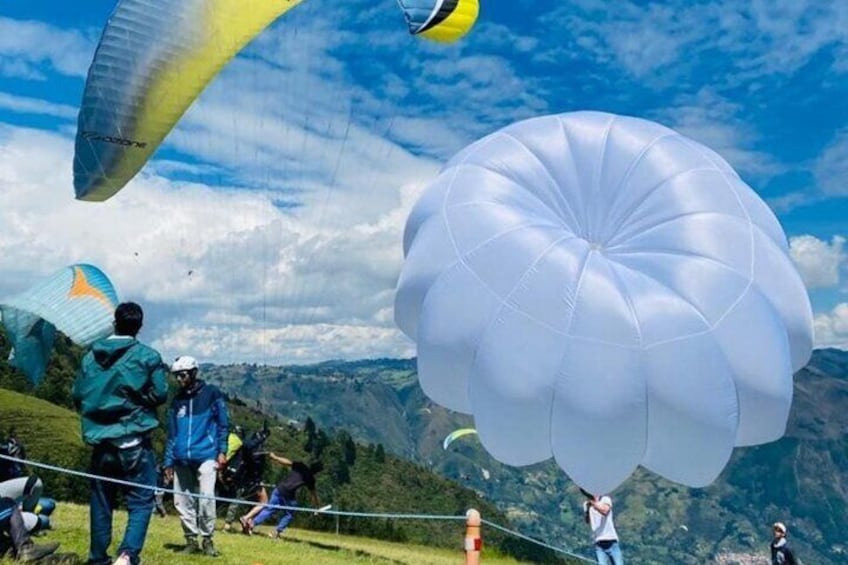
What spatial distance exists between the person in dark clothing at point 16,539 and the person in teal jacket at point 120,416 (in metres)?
0.63

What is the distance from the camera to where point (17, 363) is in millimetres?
26938

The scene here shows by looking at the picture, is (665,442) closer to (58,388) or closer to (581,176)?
(581,176)

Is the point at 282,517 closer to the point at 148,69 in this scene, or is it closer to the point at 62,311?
the point at 148,69

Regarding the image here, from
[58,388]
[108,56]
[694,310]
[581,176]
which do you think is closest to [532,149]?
[581,176]

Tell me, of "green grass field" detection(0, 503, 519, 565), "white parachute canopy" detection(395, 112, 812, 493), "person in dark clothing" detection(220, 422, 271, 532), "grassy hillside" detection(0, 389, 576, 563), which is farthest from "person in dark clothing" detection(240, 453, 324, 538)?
"grassy hillside" detection(0, 389, 576, 563)

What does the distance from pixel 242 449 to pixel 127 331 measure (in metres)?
7.34

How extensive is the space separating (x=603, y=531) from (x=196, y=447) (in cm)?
484

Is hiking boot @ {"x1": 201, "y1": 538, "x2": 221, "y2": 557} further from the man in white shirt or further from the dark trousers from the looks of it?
the man in white shirt

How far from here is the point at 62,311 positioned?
73.0 feet

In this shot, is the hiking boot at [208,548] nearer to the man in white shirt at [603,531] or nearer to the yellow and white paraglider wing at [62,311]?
the man in white shirt at [603,531]

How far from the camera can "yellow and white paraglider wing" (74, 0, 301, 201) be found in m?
11.1

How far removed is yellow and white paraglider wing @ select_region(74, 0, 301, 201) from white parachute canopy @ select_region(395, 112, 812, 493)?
145 inches

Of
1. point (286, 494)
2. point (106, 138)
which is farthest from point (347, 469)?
point (106, 138)

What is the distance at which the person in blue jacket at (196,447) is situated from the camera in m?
8.85
